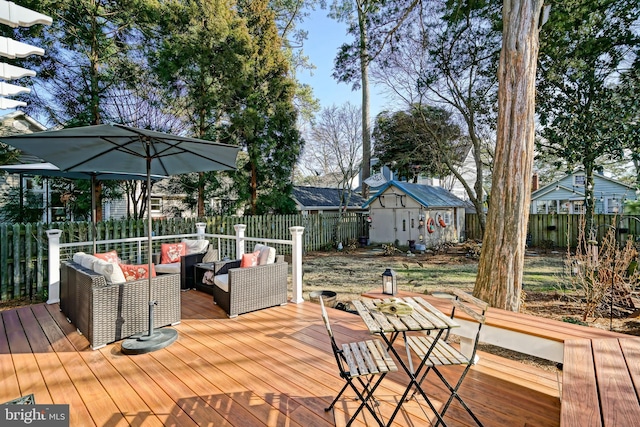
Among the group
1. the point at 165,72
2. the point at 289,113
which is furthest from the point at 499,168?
the point at 165,72

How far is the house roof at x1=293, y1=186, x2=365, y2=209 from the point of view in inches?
608

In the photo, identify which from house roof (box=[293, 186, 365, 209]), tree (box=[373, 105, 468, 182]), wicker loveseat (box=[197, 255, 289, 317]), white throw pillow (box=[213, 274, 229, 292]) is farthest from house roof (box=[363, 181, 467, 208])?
white throw pillow (box=[213, 274, 229, 292])

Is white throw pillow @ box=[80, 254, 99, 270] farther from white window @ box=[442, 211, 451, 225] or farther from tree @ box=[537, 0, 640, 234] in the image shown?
white window @ box=[442, 211, 451, 225]

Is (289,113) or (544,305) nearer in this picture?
(544,305)

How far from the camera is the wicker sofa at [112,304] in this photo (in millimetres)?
3449

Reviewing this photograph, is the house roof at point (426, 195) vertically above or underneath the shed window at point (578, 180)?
underneath

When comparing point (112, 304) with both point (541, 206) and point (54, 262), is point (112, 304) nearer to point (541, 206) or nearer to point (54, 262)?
point (54, 262)

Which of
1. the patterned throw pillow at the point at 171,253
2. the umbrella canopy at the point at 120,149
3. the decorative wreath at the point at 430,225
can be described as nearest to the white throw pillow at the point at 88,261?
the umbrella canopy at the point at 120,149

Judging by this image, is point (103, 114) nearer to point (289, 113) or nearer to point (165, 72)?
point (165, 72)

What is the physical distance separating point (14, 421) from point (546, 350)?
4.19m

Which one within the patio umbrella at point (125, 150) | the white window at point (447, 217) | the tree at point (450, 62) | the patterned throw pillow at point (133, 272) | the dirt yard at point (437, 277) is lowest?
the dirt yard at point (437, 277)

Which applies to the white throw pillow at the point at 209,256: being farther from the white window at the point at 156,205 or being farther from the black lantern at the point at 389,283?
the white window at the point at 156,205

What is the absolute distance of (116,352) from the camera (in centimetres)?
340

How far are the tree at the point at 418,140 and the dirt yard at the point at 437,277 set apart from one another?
14.3 feet
